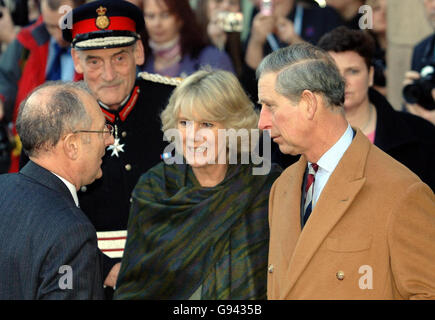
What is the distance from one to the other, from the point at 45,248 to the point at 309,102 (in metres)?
1.24

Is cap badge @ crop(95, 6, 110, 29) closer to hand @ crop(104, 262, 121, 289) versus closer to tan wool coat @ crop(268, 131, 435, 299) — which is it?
hand @ crop(104, 262, 121, 289)

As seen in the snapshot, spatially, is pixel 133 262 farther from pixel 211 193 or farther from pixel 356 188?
pixel 356 188

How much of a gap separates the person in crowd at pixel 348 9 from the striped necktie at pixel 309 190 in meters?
2.91

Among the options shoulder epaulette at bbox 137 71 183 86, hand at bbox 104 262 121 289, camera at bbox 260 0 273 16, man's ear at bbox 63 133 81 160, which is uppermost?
camera at bbox 260 0 273 16

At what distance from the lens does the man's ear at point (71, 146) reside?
3.04m

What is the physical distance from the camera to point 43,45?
6246 millimetres

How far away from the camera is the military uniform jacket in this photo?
14.2 feet

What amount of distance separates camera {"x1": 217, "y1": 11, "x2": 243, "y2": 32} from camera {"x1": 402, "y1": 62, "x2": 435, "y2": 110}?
210cm

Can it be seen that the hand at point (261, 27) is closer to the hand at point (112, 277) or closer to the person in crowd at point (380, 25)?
the person in crowd at point (380, 25)

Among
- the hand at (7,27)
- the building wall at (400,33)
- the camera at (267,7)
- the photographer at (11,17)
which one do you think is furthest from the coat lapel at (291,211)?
the hand at (7,27)

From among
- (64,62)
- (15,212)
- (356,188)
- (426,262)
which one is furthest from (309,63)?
(64,62)

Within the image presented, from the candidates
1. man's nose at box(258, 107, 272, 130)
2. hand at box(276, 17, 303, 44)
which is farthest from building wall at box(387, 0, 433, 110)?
man's nose at box(258, 107, 272, 130)

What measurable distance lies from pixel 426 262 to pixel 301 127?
30.4 inches

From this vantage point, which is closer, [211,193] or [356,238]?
[356,238]
